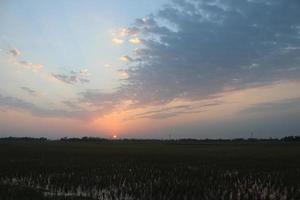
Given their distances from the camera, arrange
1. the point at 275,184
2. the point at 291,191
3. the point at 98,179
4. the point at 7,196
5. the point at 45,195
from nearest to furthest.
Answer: the point at 7,196, the point at 45,195, the point at 291,191, the point at 275,184, the point at 98,179

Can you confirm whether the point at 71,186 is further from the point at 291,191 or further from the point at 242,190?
the point at 291,191

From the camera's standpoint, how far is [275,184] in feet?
59.3

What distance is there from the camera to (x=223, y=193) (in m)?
15.1

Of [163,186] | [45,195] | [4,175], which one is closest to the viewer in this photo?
[45,195]

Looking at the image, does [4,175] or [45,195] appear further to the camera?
[4,175]

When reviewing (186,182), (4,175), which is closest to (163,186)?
(186,182)

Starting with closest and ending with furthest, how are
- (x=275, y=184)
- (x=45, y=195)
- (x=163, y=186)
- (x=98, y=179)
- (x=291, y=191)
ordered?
(x=45, y=195)
(x=291, y=191)
(x=163, y=186)
(x=275, y=184)
(x=98, y=179)

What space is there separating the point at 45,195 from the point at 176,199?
512cm

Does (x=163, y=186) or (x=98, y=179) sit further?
(x=98, y=179)

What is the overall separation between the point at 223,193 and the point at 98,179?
24.5 feet

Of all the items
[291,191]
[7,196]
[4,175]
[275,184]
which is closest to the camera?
[7,196]

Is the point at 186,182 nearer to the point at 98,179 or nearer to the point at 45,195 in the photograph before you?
the point at 98,179

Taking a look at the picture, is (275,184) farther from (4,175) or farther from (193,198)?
(4,175)

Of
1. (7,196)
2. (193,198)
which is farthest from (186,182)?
(7,196)
